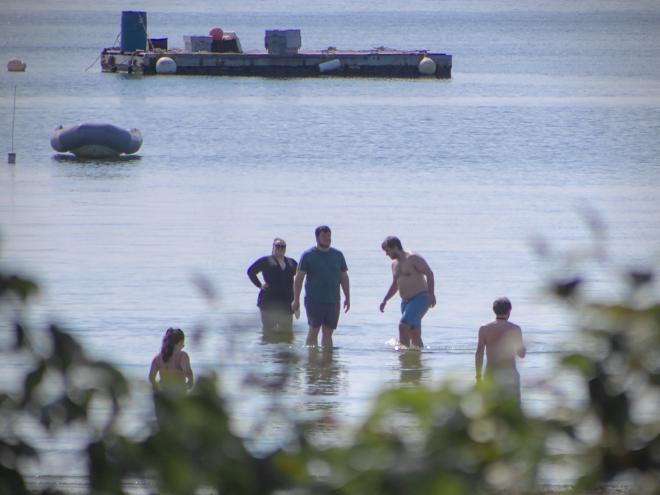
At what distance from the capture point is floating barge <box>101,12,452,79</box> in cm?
8081

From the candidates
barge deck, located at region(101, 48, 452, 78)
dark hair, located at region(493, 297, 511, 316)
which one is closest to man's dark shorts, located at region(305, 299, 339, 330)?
dark hair, located at region(493, 297, 511, 316)

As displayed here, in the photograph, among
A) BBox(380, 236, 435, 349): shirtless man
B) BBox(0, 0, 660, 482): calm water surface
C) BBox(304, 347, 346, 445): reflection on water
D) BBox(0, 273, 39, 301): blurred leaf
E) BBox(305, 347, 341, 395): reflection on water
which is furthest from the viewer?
BBox(380, 236, 435, 349): shirtless man

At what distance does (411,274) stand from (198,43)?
7109cm

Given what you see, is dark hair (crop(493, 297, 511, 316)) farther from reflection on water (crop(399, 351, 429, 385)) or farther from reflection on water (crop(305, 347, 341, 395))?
reflection on water (crop(399, 351, 429, 385))

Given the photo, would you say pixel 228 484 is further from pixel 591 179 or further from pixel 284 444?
pixel 591 179

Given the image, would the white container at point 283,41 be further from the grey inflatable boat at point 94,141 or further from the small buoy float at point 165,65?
the grey inflatable boat at point 94,141

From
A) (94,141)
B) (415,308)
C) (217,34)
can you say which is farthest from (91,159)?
(217,34)

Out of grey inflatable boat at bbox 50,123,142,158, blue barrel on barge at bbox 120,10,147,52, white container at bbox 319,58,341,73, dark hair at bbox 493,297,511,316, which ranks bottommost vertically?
dark hair at bbox 493,297,511,316

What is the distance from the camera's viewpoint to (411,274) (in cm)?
1471

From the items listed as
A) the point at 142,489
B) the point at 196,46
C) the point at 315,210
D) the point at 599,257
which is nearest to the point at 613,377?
the point at 599,257

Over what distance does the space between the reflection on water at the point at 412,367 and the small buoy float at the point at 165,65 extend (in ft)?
216

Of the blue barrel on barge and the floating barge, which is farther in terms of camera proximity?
the floating barge

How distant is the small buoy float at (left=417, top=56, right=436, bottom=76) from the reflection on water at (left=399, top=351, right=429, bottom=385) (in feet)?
227

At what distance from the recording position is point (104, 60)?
8931 cm
